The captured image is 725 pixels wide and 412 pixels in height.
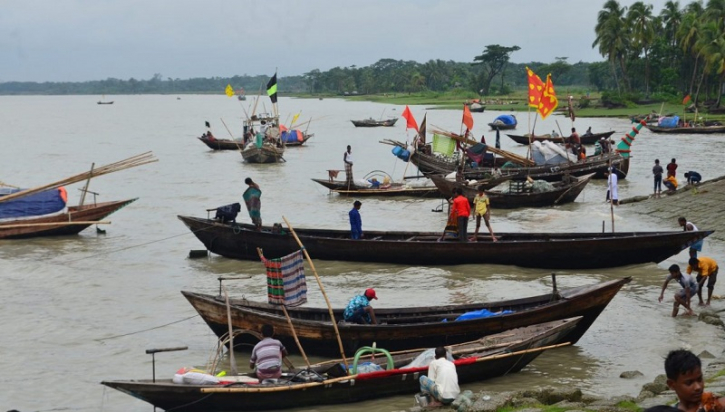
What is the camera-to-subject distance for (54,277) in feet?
59.9

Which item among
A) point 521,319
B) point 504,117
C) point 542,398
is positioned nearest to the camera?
point 542,398

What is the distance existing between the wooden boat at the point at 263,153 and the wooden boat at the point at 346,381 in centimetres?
3163

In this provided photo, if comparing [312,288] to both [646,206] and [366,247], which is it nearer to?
[366,247]

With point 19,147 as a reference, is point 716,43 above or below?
above

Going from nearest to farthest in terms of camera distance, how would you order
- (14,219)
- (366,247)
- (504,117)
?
(366,247), (14,219), (504,117)

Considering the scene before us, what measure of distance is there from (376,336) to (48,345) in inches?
218

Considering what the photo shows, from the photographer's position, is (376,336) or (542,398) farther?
(376,336)

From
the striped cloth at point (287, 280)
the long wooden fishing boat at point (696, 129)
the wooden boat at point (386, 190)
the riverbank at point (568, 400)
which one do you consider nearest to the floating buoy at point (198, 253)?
the striped cloth at point (287, 280)

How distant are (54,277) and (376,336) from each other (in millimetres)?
9956

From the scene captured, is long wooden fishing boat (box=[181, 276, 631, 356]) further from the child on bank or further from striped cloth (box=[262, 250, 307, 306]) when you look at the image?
the child on bank

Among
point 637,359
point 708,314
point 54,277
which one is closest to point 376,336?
point 637,359

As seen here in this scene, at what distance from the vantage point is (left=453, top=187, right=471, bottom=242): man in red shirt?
648 inches

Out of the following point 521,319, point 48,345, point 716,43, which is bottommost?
point 48,345

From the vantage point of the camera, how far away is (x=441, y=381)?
916 cm
